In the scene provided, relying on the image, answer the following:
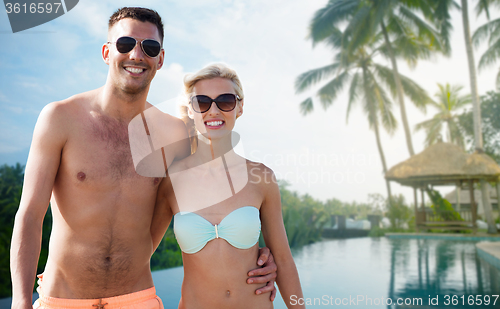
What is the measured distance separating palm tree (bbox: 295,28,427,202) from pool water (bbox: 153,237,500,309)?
13.4 metres

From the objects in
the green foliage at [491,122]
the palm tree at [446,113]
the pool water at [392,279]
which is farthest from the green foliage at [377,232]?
the palm tree at [446,113]

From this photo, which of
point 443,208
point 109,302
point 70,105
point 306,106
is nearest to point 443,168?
point 443,208

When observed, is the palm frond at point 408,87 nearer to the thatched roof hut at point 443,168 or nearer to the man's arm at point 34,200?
the thatched roof hut at point 443,168

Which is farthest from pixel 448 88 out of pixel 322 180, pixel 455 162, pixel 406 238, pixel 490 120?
pixel 406 238

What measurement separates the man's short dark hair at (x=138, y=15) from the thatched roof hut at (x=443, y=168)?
672 inches

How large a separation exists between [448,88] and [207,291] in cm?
4048

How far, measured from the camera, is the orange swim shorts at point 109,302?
5.83 feet

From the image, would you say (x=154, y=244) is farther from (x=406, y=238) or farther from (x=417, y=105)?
(x=417, y=105)

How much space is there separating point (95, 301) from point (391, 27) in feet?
74.6

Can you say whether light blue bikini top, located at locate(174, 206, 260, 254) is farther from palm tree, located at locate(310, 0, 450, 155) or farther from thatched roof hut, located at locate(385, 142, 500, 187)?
palm tree, located at locate(310, 0, 450, 155)

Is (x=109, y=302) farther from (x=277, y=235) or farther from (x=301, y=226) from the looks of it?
(x=301, y=226)

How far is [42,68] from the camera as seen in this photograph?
14656 millimetres

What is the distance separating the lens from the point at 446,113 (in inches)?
1422

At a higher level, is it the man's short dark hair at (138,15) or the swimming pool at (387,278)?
the man's short dark hair at (138,15)
